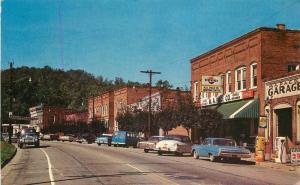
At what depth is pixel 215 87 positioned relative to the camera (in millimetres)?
43031

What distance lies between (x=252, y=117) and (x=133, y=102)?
45.1 metres

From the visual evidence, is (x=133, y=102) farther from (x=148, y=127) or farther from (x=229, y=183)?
(x=229, y=183)

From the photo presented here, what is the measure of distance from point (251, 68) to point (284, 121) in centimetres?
597

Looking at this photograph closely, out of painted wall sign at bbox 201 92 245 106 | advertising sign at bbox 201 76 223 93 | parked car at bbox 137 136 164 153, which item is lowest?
parked car at bbox 137 136 164 153

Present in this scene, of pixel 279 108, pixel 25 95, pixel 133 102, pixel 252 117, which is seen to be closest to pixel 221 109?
pixel 252 117

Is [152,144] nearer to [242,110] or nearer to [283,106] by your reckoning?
[242,110]

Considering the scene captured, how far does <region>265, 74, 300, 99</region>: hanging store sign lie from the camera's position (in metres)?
31.4

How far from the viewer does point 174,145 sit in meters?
34.7

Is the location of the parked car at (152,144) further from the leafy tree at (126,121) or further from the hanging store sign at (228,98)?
the leafy tree at (126,121)

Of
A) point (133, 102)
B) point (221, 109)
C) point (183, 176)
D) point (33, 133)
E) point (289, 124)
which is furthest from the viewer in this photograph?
point (133, 102)

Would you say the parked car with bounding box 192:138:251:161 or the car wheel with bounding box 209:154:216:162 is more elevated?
the parked car with bounding box 192:138:251:161

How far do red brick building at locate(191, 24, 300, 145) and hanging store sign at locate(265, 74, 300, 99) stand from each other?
111cm

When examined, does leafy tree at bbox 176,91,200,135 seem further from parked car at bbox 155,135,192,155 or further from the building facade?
the building facade

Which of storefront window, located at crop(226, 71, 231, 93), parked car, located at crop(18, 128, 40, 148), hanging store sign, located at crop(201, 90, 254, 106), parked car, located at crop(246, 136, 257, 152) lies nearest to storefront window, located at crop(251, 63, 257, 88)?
hanging store sign, located at crop(201, 90, 254, 106)
